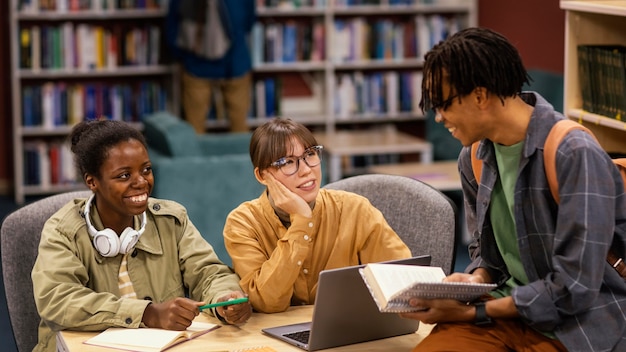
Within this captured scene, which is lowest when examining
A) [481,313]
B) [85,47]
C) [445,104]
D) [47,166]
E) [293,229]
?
[47,166]

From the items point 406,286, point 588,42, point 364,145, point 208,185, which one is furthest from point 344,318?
point 364,145

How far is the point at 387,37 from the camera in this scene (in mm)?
7312

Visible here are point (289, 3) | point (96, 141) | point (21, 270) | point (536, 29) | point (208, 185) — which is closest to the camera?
point (96, 141)

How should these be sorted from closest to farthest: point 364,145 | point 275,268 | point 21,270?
point 275,268, point 21,270, point 364,145

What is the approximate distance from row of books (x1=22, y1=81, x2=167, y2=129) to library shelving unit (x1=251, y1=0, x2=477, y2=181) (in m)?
0.78

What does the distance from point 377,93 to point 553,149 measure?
17.9 feet

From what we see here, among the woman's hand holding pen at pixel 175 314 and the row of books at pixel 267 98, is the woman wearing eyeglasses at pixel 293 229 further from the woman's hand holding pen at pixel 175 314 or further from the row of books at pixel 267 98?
the row of books at pixel 267 98

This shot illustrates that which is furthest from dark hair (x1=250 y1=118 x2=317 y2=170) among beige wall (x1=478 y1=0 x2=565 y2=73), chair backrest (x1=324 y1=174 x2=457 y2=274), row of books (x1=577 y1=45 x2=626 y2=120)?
beige wall (x1=478 y1=0 x2=565 y2=73)

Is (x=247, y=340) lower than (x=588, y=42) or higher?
lower

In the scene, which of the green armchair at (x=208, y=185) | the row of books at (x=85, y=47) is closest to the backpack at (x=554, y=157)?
the green armchair at (x=208, y=185)

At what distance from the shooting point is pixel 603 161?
187 cm

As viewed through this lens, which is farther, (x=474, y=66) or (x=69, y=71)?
(x=69, y=71)

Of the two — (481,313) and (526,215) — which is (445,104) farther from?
(481,313)

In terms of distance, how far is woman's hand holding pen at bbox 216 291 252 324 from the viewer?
2.24 metres
